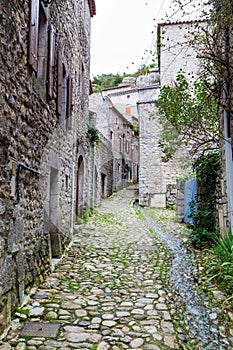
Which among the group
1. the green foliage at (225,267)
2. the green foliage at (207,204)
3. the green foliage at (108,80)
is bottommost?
the green foliage at (225,267)

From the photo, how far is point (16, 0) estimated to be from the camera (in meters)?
3.24

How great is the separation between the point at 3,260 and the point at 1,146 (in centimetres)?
108

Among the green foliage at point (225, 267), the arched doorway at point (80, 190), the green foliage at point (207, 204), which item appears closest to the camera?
the green foliage at point (225, 267)

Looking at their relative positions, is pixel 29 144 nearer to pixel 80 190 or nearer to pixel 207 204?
pixel 207 204

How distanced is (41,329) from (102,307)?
812 mm

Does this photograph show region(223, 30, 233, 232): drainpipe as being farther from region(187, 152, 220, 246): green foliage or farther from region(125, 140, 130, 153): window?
region(125, 140, 130, 153): window

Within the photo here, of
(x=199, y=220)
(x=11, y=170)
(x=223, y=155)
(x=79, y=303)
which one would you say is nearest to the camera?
(x=11, y=170)

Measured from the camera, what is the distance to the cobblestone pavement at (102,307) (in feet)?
9.05

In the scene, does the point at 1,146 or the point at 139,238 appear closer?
the point at 1,146

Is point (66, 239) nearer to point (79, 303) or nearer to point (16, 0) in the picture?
point (79, 303)

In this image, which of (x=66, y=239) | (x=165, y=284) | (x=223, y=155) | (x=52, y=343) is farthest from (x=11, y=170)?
(x=223, y=155)

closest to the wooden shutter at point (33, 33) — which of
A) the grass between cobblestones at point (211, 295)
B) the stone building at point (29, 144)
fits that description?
the stone building at point (29, 144)

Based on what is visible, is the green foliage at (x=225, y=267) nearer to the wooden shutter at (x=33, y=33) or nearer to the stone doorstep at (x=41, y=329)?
the stone doorstep at (x=41, y=329)

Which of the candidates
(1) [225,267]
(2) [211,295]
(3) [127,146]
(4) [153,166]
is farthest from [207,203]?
(3) [127,146]
